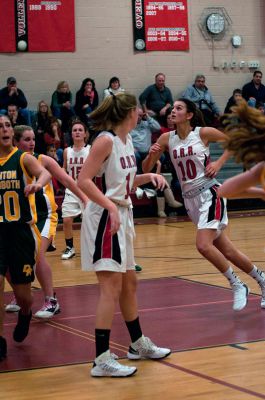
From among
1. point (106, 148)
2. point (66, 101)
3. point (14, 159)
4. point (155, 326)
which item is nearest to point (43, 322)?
point (155, 326)

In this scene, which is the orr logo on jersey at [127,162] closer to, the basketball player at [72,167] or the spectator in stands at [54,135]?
the basketball player at [72,167]

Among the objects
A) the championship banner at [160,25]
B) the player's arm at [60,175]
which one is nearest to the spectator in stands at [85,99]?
the championship banner at [160,25]

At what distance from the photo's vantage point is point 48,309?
7.25 meters

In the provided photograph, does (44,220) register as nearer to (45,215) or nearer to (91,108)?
(45,215)

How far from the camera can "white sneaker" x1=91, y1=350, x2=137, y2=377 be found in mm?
5207

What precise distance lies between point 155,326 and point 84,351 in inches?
35.9

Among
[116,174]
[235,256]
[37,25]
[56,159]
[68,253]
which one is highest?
[37,25]

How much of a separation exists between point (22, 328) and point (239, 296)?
6.62 feet

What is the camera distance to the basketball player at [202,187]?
23.7ft

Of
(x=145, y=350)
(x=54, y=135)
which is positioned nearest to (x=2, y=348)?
(x=145, y=350)

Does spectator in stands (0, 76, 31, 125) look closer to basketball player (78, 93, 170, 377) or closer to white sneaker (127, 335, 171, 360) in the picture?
basketball player (78, 93, 170, 377)

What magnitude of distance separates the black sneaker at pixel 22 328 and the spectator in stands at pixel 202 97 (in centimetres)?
1257

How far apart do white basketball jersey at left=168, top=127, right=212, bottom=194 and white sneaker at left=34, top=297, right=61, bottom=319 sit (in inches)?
59.8

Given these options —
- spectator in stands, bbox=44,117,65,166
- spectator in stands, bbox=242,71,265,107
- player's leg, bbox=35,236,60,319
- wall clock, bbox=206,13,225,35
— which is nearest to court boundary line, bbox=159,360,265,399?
player's leg, bbox=35,236,60,319
